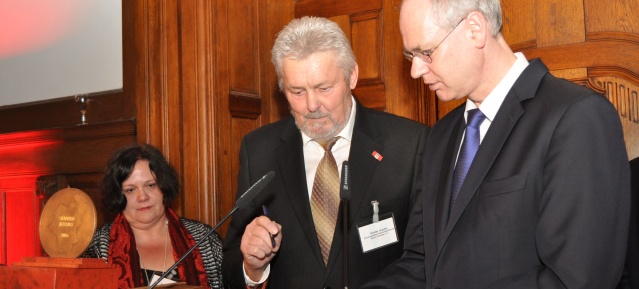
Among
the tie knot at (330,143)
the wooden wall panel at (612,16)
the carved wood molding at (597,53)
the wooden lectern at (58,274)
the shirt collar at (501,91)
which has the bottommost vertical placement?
the wooden lectern at (58,274)

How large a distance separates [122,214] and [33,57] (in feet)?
5.98

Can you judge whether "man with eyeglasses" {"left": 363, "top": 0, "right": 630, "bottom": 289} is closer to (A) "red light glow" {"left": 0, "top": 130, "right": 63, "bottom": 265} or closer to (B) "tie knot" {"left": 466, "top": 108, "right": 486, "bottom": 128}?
(B) "tie knot" {"left": 466, "top": 108, "right": 486, "bottom": 128}

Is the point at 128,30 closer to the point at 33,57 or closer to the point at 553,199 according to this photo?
the point at 33,57

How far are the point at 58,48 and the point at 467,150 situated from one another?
3682 millimetres

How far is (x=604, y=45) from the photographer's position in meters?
2.95

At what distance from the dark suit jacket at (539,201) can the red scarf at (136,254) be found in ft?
6.22

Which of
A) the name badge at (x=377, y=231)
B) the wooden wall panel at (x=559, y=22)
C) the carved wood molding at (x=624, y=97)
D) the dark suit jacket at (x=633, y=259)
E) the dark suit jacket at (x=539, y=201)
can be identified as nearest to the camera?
the dark suit jacket at (x=539, y=201)

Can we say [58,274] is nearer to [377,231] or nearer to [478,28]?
[377,231]

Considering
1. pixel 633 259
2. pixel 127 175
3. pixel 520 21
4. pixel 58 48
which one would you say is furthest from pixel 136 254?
pixel 633 259

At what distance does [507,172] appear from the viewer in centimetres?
170

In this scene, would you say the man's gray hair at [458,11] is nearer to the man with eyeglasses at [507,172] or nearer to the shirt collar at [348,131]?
the man with eyeglasses at [507,172]

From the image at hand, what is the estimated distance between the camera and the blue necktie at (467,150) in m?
1.86

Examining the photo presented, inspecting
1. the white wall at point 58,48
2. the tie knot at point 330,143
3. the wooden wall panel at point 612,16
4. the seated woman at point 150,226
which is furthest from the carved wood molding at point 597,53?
the white wall at point 58,48

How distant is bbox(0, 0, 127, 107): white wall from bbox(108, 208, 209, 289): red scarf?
1.12 meters
